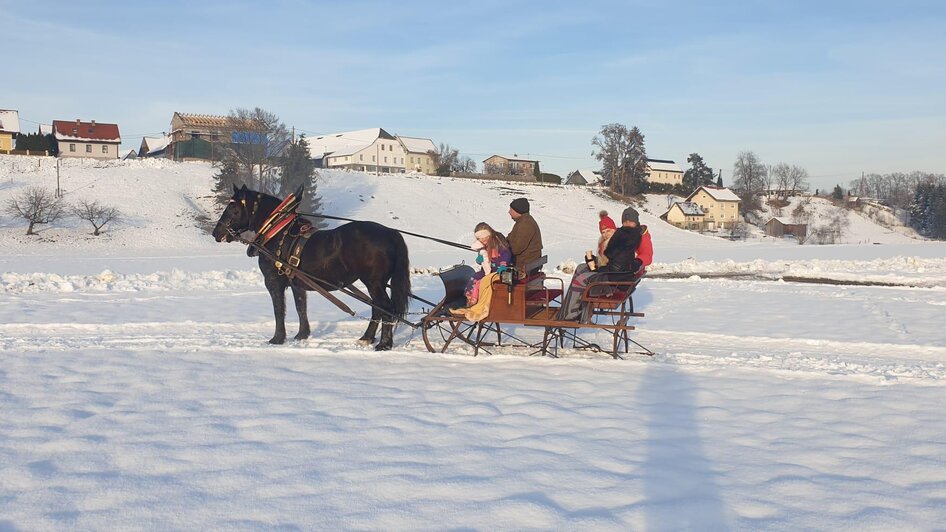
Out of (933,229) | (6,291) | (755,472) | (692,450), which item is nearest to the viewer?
(755,472)

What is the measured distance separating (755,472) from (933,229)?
96294 mm

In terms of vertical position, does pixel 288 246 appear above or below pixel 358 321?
above

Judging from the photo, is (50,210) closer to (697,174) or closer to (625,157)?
(625,157)

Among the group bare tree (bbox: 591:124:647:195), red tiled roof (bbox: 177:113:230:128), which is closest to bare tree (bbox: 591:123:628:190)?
bare tree (bbox: 591:124:647:195)

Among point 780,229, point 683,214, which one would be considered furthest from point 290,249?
point 780,229

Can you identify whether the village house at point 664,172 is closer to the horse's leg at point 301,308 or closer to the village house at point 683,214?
the village house at point 683,214

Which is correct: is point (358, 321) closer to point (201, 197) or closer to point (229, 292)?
point (229, 292)

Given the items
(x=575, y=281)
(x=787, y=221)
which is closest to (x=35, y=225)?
(x=575, y=281)

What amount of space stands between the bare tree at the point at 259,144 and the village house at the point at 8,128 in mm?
28042

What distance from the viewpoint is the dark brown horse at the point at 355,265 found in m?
8.50

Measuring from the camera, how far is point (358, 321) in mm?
10680

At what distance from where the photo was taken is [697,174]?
324ft

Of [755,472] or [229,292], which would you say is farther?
[229,292]

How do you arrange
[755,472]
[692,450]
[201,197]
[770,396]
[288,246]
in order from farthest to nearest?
[201,197], [288,246], [770,396], [692,450], [755,472]
